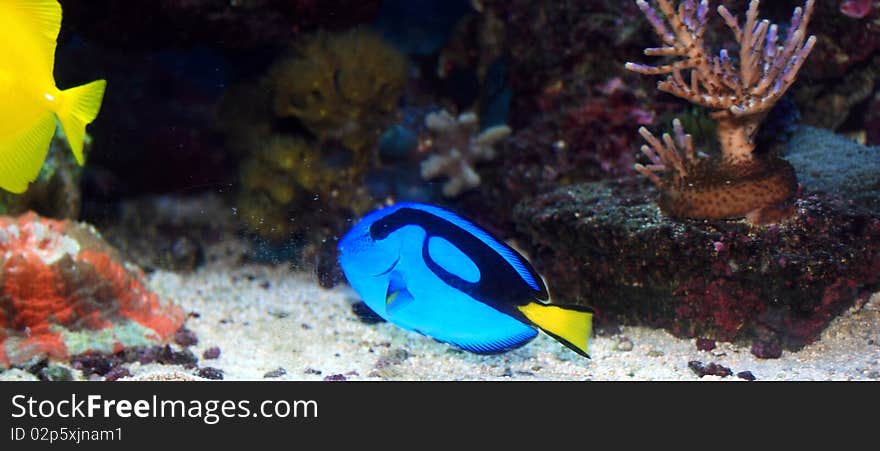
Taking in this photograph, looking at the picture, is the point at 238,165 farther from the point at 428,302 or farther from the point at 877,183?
the point at 877,183

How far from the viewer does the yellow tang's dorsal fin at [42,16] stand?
7.69 feet

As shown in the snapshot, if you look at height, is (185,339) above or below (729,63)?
below

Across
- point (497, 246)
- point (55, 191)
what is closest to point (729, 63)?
point (497, 246)

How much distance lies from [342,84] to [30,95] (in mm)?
3071

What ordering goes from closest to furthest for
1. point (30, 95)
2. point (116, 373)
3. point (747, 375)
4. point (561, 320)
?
point (561, 320) < point (30, 95) < point (747, 375) < point (116, 373)

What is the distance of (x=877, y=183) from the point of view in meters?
3.64

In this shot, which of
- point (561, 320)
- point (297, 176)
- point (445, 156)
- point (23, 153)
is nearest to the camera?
point (561, 320)

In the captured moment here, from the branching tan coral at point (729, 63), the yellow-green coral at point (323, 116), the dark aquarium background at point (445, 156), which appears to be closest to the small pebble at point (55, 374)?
the dark aquarium background at point (445, 156)

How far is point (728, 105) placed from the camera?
338 cm
